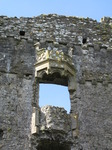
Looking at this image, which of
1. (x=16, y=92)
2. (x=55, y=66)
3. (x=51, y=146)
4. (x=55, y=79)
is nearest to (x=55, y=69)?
(x=55, y=66)

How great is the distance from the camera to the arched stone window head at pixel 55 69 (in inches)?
560

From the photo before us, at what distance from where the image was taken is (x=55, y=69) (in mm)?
14227

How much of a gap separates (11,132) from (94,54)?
4.46 m

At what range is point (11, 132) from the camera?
42.7ft

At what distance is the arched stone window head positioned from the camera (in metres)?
14.2

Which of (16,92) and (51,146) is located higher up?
(16,92)

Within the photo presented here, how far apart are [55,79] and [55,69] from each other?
1.63ft

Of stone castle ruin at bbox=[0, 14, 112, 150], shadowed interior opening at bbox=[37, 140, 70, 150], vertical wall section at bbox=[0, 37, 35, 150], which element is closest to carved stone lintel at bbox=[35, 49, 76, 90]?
stone castle ruin at bbox=[0, 14, 112, 150]

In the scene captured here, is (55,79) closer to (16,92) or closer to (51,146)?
(16,92)

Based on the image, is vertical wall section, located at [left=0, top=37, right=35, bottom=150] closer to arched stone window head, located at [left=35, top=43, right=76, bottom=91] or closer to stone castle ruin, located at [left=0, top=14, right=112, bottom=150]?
stone castle ruin, located at [left=0, top=14, right=112, bottom=150]

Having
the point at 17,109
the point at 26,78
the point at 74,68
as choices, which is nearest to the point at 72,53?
the point at 74,68

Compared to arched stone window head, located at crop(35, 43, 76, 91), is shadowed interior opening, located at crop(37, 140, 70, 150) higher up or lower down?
lower down

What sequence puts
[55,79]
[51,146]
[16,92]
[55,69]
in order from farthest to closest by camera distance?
[55,79], [55,69], [16,92], [51,146]

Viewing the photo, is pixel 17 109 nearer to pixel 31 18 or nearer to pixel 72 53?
pixel 72 53
